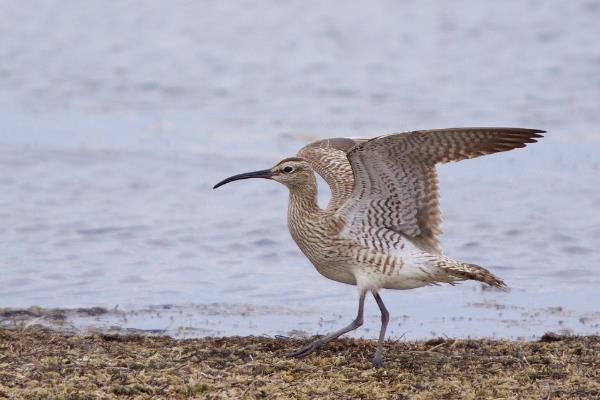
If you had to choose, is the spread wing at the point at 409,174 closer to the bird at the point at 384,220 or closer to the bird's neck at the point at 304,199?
the bird at the point at 384,220

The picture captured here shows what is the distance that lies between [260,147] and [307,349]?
24.3ft

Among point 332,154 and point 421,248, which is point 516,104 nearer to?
point 332,154

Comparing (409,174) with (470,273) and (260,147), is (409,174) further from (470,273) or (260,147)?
(260,147)

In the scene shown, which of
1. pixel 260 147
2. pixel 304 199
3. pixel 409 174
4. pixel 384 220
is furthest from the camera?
pixel 260 147

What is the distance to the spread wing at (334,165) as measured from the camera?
8523mm

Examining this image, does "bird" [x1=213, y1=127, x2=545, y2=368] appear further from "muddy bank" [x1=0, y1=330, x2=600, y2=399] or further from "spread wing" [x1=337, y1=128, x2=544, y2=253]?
"muddy bank" [x1=0, y1=330, x2=600, y2=399]

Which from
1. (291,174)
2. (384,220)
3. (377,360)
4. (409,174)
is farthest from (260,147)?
(377,360)

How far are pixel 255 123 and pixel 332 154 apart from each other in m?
6.61

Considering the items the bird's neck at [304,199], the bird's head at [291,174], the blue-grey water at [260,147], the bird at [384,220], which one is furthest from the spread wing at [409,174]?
the blue-grey water at [260,147]

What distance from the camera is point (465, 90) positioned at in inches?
650

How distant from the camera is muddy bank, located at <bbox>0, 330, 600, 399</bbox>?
252 inches

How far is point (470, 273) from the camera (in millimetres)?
7609

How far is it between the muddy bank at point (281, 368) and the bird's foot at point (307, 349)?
5 cm

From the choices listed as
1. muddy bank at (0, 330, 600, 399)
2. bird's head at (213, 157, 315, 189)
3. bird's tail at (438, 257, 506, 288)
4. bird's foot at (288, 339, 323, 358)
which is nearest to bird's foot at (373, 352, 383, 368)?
muddy bank at (0, 330, 600, 399)
